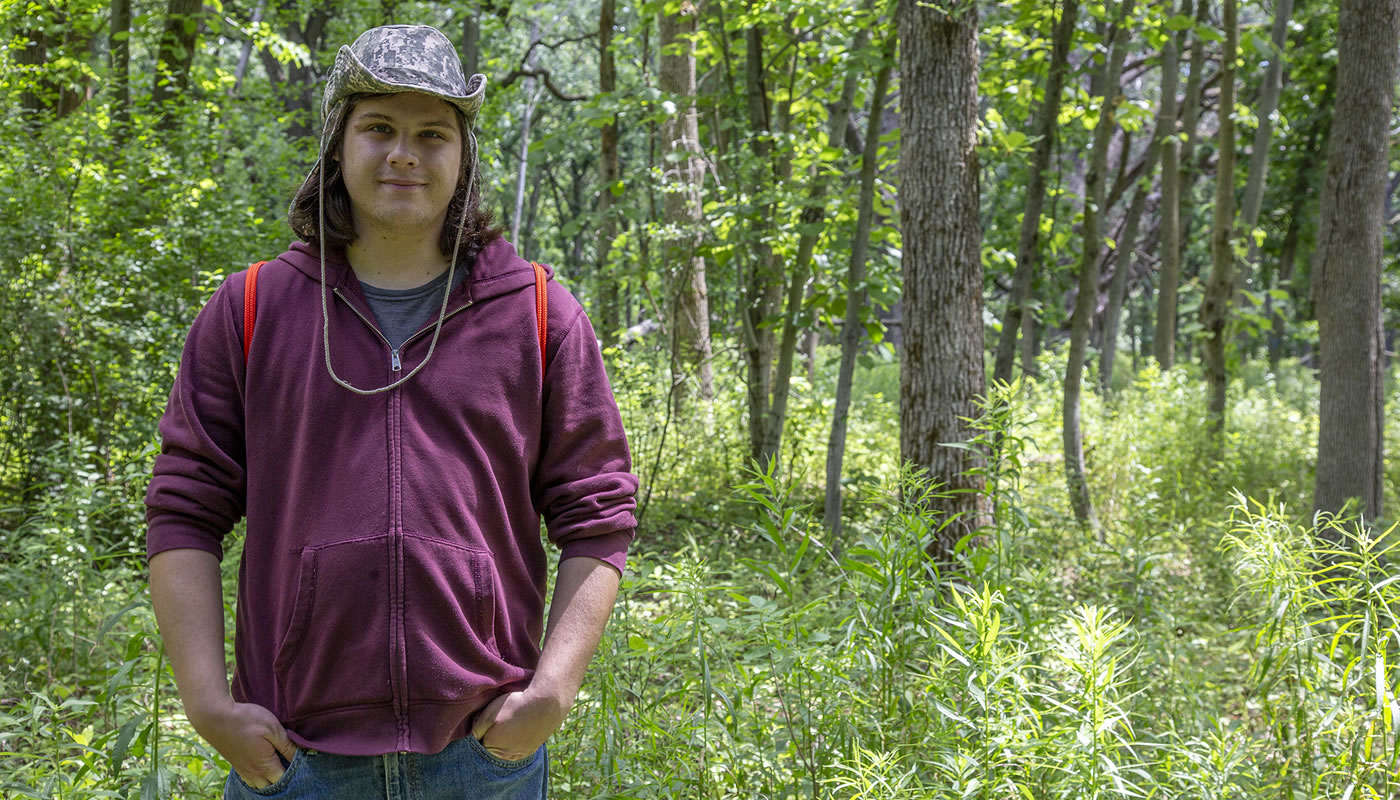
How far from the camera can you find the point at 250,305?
→ 195 centimetres

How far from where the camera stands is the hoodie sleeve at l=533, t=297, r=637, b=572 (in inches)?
78.5

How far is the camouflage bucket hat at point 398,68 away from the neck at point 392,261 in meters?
0.25

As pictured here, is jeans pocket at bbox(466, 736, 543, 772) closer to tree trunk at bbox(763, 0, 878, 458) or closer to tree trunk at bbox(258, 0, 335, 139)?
tree trunk at bbox(763, 0, 878, 458)

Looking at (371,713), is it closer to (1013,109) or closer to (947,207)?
(947,207)

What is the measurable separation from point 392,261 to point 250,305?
27 cm

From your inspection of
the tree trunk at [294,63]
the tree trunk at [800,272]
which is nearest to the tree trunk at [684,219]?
the tree trunk at [800,272]

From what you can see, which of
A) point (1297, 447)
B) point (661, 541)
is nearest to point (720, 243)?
point (661, 541)

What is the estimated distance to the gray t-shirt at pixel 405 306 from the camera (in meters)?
1.96

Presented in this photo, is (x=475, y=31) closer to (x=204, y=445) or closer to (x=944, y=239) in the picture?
(x=944, y=239)

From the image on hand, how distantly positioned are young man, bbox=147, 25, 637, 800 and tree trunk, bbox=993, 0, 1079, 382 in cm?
550

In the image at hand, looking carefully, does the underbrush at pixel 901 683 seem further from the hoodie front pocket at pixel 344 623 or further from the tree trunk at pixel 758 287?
the tree trunk at pixel 758 287

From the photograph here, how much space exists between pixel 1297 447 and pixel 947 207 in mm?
6462

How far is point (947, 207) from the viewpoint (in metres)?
5.19

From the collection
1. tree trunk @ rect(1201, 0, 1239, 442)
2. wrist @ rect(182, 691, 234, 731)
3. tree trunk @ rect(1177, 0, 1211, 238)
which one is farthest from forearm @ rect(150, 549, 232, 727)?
tree trunk @ rect(1177, 0, 1211, 238)
